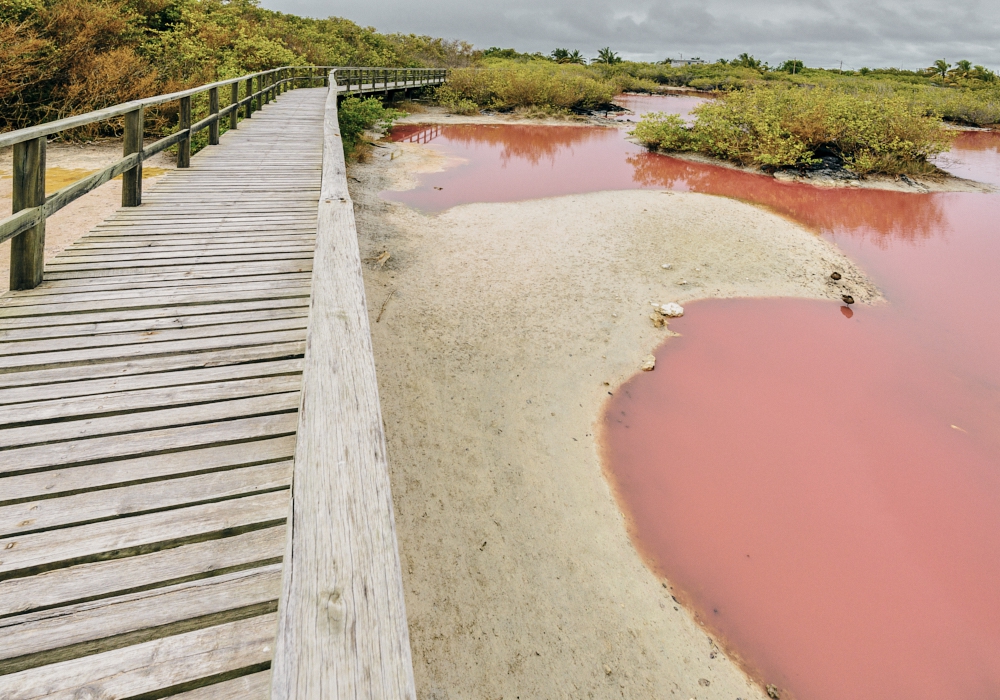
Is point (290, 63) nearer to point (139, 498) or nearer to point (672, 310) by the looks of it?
point (672, 310)

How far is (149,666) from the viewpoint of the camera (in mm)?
1335

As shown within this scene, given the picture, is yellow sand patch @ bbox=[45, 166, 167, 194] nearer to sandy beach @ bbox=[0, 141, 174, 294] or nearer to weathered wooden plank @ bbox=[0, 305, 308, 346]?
sandy beach @ bbox=[0, 141, 174, 294]

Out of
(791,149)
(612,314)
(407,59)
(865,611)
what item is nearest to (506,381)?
(612,314)

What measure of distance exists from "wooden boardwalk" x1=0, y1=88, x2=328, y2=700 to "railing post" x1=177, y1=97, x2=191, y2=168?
3305 mm

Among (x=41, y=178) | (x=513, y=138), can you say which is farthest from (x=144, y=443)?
(x=513, y=138)

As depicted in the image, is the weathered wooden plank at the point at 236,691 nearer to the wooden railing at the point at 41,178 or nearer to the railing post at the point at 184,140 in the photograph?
the wooden railing at the point at 41,178

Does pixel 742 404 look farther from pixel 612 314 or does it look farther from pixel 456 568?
pixel 456 568

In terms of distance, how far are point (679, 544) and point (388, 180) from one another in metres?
10.3

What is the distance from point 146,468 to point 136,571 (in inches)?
18.8

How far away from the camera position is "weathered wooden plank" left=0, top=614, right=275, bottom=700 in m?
1.28

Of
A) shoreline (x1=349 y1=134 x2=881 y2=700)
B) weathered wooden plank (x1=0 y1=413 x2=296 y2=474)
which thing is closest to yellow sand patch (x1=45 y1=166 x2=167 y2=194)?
shoreline (x1=349 y1=134 x2=881 y2=700)

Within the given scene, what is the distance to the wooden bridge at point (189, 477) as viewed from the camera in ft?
3.64

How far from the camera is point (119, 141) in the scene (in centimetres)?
1084

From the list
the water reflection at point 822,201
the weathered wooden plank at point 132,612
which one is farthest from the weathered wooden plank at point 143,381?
the water reflection at point 822,201
